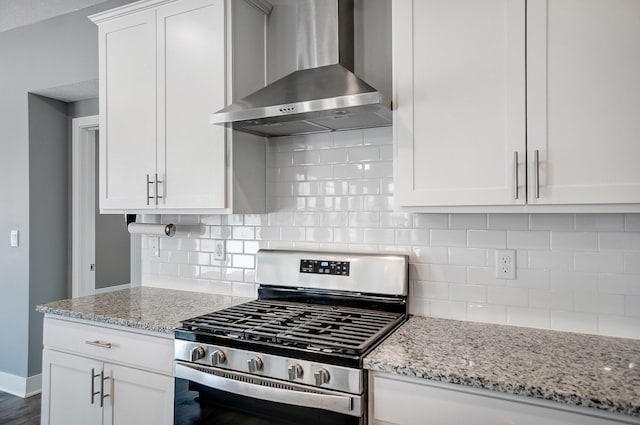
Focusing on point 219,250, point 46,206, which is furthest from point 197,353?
point 46,206

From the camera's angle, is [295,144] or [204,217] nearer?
[295,144]

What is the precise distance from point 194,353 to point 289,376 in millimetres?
436

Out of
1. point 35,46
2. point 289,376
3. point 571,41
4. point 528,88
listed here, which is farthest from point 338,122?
point 35,46

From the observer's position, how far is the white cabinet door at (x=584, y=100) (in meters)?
1.38

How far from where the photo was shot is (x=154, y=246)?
2.77m

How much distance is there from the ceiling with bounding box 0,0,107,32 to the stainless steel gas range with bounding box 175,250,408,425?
2313mm

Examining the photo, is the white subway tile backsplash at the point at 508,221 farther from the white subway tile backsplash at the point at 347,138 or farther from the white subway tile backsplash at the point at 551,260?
the white subway tile backsplash at the point at 347,138

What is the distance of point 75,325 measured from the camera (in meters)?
2.12

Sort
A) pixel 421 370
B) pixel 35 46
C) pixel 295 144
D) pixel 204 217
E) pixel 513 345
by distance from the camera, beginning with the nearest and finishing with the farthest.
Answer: pixel 421 370, pixel 513 345, pixel 295 144, pixel 204 217, pixel 35 46

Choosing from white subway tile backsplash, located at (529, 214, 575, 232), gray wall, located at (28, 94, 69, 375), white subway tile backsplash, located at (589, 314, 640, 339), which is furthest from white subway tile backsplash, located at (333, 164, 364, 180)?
gray wall, located at (28, 94, 69, 375)

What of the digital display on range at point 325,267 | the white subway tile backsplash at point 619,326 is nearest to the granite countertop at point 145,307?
the digital display on range at point 325,267

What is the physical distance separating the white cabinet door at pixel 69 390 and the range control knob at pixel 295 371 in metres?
1.09

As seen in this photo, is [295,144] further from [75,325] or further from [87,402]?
[87,402]

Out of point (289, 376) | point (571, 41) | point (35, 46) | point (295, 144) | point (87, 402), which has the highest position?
point (35, 46)
